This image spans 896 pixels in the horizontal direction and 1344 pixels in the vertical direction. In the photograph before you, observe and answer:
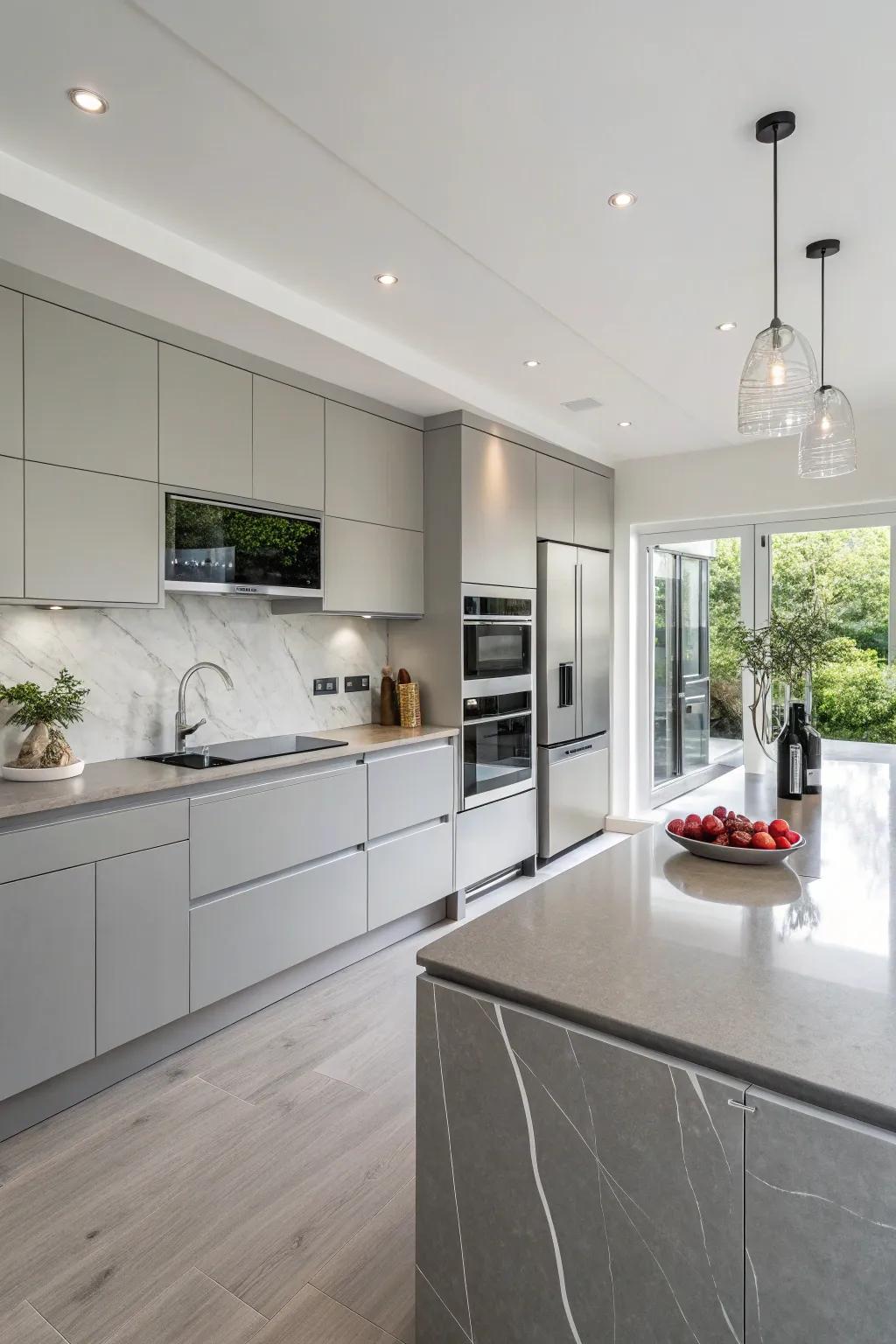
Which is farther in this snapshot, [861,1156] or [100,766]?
[100,766]

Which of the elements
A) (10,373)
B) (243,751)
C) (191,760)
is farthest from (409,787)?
(10,373)

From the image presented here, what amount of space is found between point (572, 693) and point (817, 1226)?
157 inches

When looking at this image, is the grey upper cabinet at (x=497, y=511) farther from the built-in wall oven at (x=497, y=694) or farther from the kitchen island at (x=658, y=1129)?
the kitchen island at (x=658, y=1129)

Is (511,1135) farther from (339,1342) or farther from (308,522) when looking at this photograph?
(308,522)

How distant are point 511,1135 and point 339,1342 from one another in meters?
0.76

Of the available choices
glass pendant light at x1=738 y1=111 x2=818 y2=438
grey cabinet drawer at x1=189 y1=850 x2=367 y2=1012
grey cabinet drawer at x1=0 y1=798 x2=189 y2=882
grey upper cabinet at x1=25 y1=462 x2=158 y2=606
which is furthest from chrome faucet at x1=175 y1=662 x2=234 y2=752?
glass pendant light at x1=738 y1=111 x2=818 y2=438

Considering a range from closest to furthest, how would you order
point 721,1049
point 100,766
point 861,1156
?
point 861,1156, point 721,1049, point 100,766

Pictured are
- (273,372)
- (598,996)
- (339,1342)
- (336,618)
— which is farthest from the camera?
(336,618)

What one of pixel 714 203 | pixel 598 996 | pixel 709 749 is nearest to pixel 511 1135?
pixel 598 996

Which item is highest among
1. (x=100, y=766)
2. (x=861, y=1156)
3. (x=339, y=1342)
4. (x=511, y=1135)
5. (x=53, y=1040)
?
(x=100, y=766)

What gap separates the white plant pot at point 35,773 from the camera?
2.49m

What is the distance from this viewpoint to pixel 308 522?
3.36m

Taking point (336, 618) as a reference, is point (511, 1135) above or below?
below

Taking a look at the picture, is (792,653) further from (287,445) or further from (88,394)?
(88,394)
